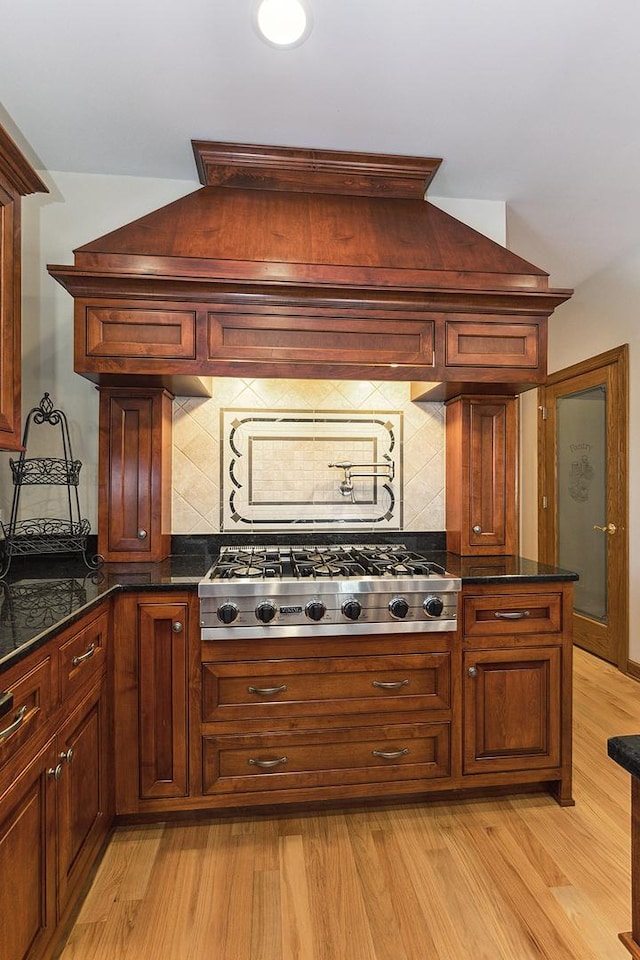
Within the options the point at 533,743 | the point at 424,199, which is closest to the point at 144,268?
the point at 424,199

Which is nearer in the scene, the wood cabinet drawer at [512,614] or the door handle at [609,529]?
the wood cabinet drawer at [512,614]

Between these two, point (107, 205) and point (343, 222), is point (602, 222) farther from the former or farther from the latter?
point (107, 205)

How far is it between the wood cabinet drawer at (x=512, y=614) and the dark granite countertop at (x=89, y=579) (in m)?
0.08

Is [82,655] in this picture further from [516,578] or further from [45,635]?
[516,578]

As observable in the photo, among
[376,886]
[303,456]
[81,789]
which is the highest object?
[303,456]

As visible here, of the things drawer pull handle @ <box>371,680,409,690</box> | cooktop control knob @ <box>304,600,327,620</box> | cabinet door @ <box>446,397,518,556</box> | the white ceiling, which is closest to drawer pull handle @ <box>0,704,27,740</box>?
cooktop control knob @ <box>304,600,327,620</box>

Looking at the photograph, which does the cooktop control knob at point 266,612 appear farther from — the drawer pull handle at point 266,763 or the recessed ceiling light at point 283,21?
the recessed ceiling light at point 283,21

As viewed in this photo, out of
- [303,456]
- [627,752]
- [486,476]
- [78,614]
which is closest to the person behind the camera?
[627,752]

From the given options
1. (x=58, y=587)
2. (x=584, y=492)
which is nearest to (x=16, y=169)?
(x=58, y=587)

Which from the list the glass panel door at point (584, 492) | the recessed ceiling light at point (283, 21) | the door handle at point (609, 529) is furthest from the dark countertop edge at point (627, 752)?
the glass panel door at point (584, 492)

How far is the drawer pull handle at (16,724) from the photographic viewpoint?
1.02 meters

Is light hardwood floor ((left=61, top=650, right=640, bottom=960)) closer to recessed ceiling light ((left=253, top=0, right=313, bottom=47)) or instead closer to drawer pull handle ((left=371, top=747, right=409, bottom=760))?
drawer pull handle ((left=371, top=747, right=409, bottom=760))

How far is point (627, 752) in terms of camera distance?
650 millimetres

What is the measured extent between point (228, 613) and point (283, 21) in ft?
6.53
